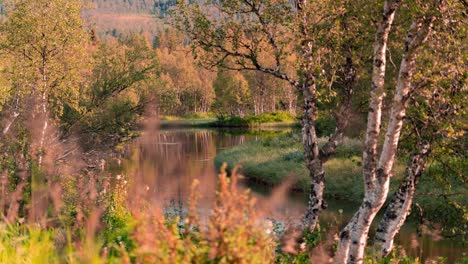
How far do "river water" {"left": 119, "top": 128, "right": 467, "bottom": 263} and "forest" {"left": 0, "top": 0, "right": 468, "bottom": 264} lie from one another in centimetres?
19

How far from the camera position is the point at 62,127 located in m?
28.9

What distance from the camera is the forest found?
17.8 ft

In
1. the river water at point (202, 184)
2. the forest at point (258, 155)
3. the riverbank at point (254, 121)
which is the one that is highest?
the forest at point (258, 155)

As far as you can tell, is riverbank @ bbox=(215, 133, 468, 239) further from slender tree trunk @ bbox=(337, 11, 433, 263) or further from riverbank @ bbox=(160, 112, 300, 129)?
riverbank @ bbox=(160, 112, 300, 129)

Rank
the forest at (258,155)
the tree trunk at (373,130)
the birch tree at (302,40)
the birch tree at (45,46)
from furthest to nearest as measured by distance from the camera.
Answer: the birch tree at (45,46)
the birch tree at (302,40)
the tree trunk at (373,130)
the forest at (258,155)

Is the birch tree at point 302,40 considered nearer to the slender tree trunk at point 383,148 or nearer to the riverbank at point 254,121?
the slender tree trunk at point 383,148

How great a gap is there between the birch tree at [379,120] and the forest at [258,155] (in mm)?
27

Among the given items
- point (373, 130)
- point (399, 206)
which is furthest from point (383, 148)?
point (399, 206)

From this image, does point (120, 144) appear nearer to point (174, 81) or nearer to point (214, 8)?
point (214, 8)

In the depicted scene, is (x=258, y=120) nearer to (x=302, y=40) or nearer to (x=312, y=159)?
(x=312, y=159)

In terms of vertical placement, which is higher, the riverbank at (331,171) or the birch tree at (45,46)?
the birch tree at (45,46)

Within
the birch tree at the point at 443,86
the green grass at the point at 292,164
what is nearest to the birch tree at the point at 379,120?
the birch tree at the point at 443,86

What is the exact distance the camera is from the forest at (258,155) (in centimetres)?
543

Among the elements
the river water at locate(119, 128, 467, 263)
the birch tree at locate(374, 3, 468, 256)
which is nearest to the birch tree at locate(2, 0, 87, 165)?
the river water at locate(119, 128, 467, 263)
